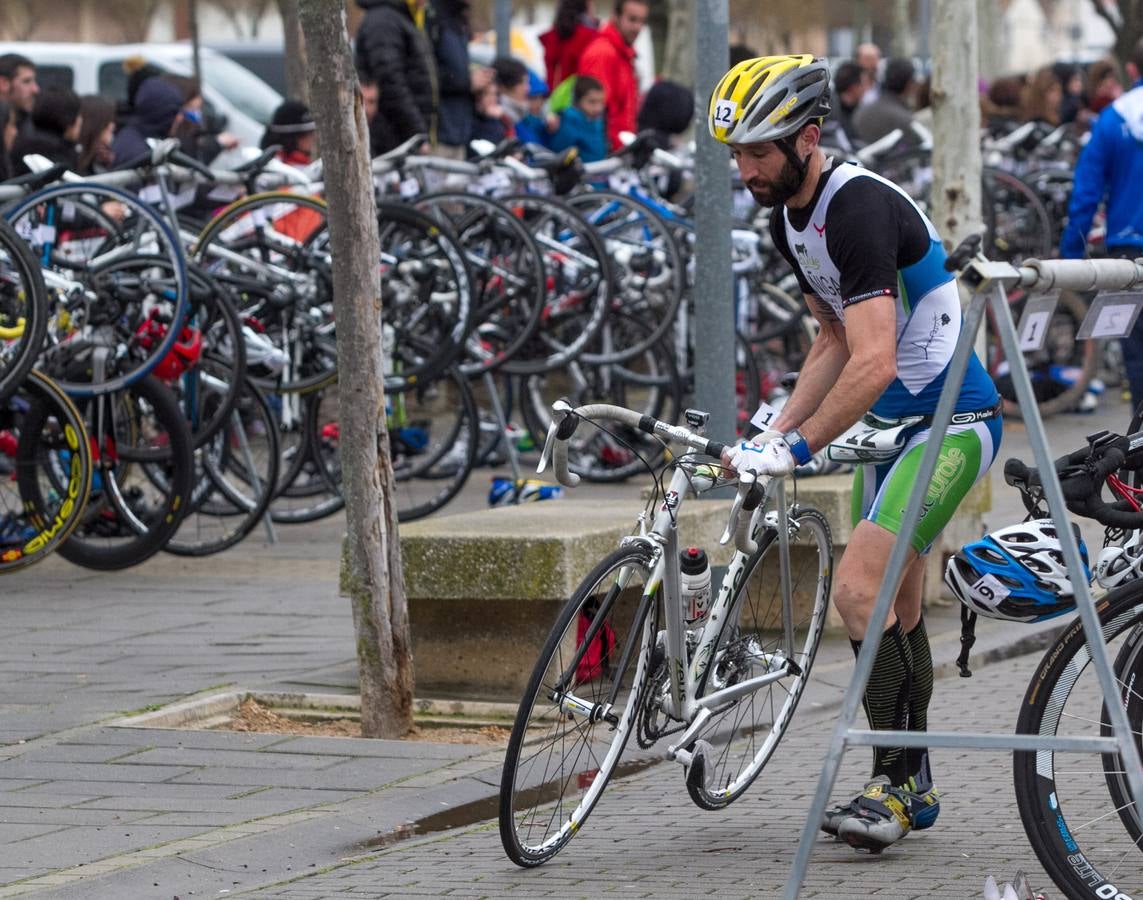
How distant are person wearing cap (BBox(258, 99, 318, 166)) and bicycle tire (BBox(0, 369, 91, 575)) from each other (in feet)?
12.6

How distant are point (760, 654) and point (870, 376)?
1.02 metres

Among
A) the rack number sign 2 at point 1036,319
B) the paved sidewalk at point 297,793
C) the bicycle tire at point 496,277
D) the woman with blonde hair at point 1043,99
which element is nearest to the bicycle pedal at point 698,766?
the paved sidewalk at point 297,793

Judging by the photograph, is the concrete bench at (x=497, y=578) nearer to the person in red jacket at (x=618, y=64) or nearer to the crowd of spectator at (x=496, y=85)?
the crowd of spectator at (x=496, y=85)

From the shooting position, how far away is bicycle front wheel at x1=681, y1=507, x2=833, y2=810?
213 inches

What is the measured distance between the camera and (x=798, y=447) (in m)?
4.98

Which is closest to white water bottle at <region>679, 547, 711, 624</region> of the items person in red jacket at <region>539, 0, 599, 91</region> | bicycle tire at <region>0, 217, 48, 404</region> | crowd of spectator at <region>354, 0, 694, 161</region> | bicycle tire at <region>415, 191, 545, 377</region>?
bicycle tire at <region>0, 217, 48, 404</region>

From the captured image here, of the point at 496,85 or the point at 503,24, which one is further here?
the point at 503,24

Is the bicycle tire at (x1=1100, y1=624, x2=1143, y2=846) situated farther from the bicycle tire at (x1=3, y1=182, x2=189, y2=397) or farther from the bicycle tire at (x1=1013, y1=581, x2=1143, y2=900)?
the bicycle tire at (x1=3, y1=182, x2=189, y2=397)

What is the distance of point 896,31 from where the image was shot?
1474 inches

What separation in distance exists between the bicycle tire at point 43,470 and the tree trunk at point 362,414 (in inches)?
102

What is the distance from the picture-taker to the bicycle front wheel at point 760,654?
17.8 feet

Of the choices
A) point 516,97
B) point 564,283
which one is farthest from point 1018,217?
point 564,283

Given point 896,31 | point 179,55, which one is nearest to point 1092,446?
point 179,55

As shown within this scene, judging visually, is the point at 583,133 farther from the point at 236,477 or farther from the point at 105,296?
A: the point at 105,296
